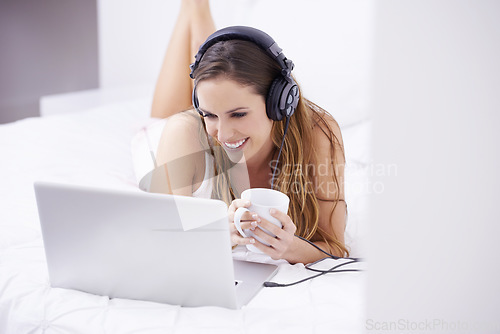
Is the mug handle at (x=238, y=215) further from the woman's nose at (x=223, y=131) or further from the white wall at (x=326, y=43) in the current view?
the white wall at (x=326, y=43)

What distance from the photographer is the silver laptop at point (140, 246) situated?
0.68 m

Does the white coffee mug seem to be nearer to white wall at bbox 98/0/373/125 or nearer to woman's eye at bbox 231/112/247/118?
woman's eye at bbox 231/112/247/118

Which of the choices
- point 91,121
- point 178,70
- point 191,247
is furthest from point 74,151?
point 191,247

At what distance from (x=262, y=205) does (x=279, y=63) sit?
308 mm

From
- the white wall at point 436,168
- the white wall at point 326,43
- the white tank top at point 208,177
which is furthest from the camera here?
the white wall at point 326,43

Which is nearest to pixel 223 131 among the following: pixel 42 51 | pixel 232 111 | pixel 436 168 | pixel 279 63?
pixel 232 111

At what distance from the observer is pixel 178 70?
166 cm

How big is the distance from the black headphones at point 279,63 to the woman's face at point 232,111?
0.03 meters

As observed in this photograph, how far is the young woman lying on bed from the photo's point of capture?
930 millimetres

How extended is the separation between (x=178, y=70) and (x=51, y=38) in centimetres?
127

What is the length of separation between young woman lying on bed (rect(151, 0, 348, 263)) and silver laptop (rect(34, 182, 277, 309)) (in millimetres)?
122

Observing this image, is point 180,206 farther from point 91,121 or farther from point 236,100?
point 91,121

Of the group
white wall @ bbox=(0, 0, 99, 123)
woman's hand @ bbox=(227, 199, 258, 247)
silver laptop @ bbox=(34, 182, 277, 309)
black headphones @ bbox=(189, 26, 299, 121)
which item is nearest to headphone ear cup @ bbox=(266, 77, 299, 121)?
black headphones @ bbox=(189, 26, 299, 121)

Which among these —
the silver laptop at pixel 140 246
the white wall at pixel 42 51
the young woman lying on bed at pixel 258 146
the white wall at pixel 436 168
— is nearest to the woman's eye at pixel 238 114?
the young woman lying on bed at pixel 258 146
